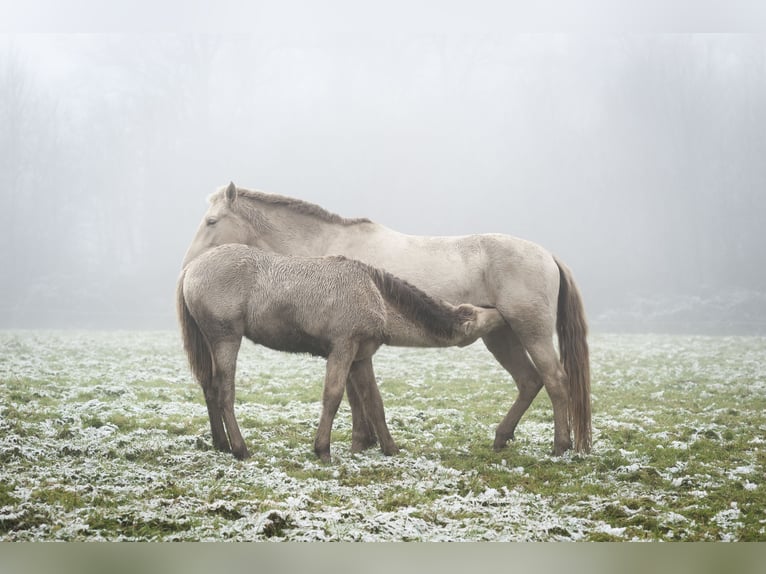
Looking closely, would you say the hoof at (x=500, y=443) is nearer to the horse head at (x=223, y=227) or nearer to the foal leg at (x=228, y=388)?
the foal leg at (x=228, y=388)

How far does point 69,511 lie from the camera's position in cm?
424

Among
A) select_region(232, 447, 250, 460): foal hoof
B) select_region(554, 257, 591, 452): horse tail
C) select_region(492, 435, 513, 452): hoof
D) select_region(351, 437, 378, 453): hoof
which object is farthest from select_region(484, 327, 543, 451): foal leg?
select_region(232, 447, 250, 460): foal hoof

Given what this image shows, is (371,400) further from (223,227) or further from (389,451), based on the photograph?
(223,227)

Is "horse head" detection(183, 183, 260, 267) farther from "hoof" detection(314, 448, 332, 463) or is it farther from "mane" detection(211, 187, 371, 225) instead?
"hoof" detection(314, 448, 332, 463)

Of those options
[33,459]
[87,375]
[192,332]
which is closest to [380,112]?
[87,375]

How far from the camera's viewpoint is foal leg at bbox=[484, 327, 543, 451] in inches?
219

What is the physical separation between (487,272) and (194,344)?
243 cm

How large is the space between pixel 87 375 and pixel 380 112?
23.7 ft

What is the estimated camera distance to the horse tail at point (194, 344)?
5230mm

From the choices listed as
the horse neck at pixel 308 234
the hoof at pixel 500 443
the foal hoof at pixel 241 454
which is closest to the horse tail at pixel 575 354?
the hoof at pixel 500 443

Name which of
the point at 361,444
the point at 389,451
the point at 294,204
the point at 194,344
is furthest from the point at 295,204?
the point at 389,451

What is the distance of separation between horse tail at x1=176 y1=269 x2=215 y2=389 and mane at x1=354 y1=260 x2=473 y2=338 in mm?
1440

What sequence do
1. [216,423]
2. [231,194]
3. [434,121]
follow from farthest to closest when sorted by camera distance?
[434,121] < [231,194] < [216,423]

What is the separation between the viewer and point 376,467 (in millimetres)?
4879
